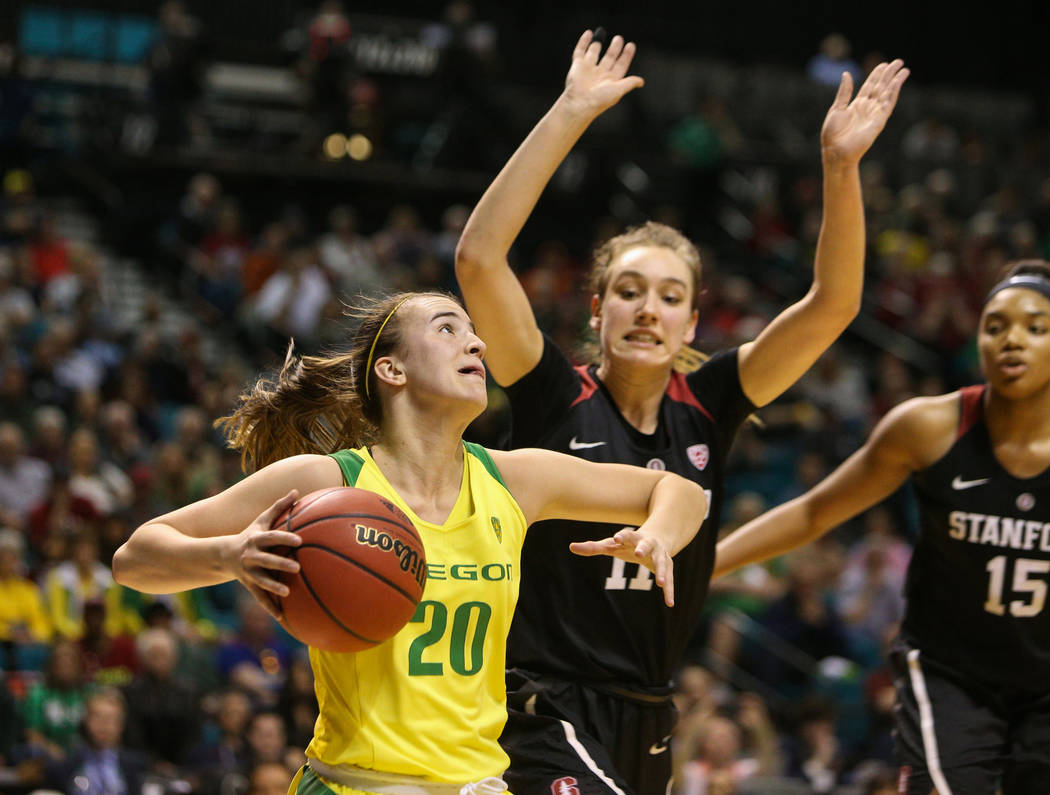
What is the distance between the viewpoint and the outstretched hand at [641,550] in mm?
3094

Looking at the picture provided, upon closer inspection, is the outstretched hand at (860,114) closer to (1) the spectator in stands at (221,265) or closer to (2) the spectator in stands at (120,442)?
(2) the spectator in stands at (120,442)

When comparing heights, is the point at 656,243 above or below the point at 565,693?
above

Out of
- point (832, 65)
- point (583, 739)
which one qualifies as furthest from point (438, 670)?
point (832, 65)

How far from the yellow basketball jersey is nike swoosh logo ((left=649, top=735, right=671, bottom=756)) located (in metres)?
0.84

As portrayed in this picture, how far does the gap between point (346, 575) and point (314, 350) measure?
31.3ft

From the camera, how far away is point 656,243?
14.4ft

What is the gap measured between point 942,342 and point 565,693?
10792 millimetres

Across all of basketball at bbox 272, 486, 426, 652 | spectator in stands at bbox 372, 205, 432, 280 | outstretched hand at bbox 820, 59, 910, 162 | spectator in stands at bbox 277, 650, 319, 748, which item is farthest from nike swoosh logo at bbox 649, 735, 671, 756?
spectator in stands at bbox 372, 205, 432, 280

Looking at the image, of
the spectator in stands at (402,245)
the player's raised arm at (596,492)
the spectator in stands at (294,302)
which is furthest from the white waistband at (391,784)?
the spectator in stands at (402,245)

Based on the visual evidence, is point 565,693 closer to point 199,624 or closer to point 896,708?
point 896,708

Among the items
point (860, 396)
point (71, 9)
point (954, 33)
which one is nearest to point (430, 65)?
point (71, 9)

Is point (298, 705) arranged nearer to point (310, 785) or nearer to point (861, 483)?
point (861, 483)

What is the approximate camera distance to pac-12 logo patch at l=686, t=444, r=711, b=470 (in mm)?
4176

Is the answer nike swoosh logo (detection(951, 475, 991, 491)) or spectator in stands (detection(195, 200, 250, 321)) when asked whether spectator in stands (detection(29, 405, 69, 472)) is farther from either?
nike swoosh logo (detection(951, 475, 991, 491))
